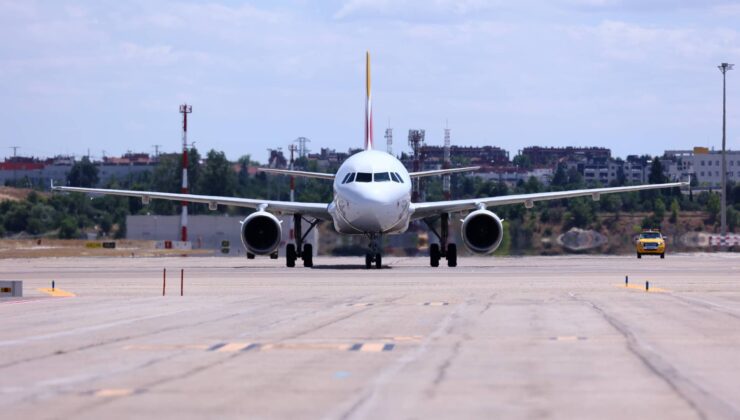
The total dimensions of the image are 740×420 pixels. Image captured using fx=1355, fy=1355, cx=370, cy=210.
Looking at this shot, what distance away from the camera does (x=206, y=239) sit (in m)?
104

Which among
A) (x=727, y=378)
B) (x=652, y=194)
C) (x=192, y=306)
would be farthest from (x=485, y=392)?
(x=652, y=194)

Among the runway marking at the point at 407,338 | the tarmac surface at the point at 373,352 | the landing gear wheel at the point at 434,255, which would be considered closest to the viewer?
the tarmac surface at the point at 373,352

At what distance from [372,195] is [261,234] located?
7.02 metres

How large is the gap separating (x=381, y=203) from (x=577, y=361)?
3066 centimetres

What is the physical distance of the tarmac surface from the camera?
43.2 feet

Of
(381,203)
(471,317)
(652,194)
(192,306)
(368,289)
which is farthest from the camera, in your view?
(652,194)

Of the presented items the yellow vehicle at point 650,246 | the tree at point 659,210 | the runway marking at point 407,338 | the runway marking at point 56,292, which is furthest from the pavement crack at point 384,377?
the tree at point 659,210

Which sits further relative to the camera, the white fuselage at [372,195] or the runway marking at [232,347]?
the white fuselage at [372,195]

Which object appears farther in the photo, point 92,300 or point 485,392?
point 92,300

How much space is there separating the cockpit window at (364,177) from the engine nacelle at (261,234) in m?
5.20

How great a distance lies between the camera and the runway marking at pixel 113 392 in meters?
13.8

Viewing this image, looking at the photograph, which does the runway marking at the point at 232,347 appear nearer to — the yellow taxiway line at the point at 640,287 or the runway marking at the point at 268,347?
the runway marking at the point at 268,347

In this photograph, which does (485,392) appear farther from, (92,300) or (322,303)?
(92,300)

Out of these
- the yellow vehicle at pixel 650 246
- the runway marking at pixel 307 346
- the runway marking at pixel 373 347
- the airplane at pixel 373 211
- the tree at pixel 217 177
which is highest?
the tree at pixel 217 177
